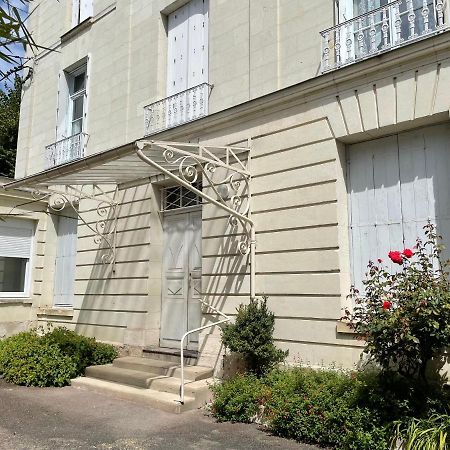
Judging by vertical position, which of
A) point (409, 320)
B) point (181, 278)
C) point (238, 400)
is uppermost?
point (181, 278)

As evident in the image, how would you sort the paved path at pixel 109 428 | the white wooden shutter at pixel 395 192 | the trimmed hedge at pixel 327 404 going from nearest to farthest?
the trimmed hedge at pixel 327 404 → the paved path at pixel 109 428 → the white wooden shutter at pixel 395 192

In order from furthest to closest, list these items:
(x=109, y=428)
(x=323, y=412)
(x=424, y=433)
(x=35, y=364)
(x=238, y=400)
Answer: (x=35, y=364) → (x=238, y=400) → (x=109, y=428) → (x=323, y=412) → (x=424, y=433)

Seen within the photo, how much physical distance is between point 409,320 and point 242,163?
3760mm

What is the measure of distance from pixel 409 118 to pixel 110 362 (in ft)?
20.5

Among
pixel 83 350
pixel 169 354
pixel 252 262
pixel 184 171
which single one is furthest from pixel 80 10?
pixel 169 354

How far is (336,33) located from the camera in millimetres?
6500

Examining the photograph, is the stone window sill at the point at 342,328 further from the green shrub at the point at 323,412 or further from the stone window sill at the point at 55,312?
the stone window sill at the point at 55,312

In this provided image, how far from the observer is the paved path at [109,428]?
16.1 feet

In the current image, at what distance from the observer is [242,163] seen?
288 inches

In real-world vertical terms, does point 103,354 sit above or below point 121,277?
below

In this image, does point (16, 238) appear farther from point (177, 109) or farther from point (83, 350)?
point (177, 109)

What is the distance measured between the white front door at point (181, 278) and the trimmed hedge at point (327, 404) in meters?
2.22

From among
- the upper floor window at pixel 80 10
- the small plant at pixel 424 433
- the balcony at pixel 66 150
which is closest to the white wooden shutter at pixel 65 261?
the balcony at pixel 66 150

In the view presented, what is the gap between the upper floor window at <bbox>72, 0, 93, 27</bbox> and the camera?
1153 centimetres
